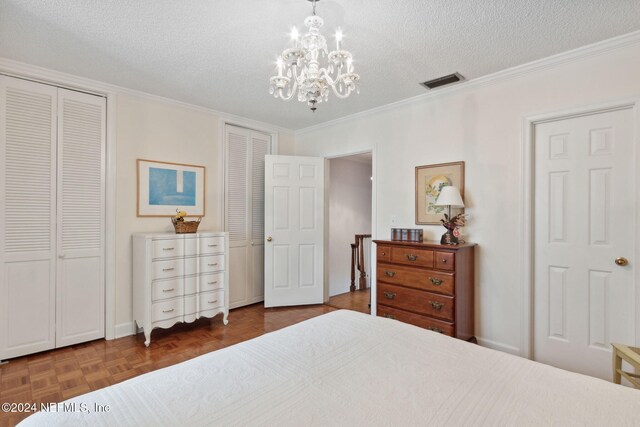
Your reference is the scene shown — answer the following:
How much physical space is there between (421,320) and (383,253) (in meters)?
0.70

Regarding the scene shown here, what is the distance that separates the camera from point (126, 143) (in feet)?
10.7

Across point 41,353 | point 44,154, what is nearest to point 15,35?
point 44,154

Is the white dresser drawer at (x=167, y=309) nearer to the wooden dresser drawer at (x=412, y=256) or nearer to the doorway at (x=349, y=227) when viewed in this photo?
the wooden dresser drawer at (x=412, y=256)

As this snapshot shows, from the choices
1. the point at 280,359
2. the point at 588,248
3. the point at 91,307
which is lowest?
the point at 91,307

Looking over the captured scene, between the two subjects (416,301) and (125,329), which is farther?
(125,329)

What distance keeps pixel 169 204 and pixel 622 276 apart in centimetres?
418

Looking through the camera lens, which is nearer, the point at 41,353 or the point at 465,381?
the point at 465,381

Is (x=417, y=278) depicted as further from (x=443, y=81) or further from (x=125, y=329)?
(x=125, y=329)

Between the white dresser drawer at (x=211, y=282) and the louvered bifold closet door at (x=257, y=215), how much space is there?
845 mm

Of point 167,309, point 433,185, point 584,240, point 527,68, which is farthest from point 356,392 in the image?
point 527,68

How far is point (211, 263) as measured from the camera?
3412 mm

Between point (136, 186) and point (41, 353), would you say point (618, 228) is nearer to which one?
point (136, 186)

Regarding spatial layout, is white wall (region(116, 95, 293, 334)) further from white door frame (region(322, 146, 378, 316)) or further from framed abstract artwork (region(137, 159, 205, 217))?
white door frame (region(322, 146, 378, 316))

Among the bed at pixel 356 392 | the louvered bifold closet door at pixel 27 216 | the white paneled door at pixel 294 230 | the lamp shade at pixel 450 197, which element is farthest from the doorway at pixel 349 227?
the bed at pixel 356 392
